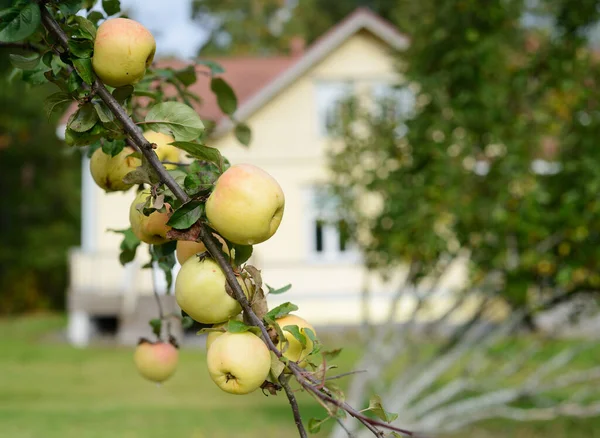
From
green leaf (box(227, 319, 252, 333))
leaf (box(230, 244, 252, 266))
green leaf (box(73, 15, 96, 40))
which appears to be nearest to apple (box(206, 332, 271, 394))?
green leaf (box(227, 319, 252, 333))

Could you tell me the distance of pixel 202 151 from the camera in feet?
3.36

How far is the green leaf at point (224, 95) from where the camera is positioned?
1.65m

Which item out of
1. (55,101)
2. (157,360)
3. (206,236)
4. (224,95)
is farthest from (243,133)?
(206,236)

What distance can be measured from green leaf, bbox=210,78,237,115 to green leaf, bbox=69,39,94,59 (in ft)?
2.09

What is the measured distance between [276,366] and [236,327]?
78 mm

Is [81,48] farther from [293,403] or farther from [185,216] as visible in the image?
[293,403]

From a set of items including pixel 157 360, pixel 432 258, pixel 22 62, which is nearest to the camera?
pixel 22 62

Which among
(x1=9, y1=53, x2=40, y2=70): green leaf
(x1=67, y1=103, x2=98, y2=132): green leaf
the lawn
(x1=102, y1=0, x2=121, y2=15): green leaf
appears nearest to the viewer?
(x1=67, y1=103, x2=98, y2=132): green leaf

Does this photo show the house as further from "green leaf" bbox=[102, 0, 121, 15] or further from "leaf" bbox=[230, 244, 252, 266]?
"leaf" bbox=[230, 244, 252, 266]

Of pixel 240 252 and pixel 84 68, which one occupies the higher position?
pixel 84 68

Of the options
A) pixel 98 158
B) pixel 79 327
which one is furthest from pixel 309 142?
pixel 98 158

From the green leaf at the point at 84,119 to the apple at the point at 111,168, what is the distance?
0.71 feet

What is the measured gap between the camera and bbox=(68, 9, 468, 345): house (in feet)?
45.6

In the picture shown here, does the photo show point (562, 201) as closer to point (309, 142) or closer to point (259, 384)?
point (259, 384)
